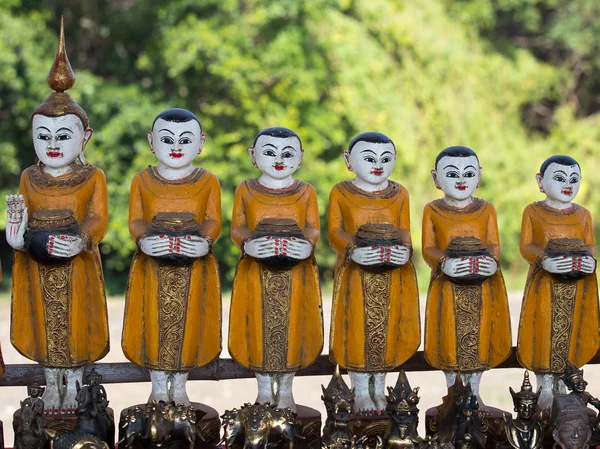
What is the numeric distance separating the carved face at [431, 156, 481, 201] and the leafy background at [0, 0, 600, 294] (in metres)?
5.72

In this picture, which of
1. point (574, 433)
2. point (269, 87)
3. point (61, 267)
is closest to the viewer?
point (574, 433)

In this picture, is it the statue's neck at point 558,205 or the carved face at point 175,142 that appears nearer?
the carved face at point 175,142

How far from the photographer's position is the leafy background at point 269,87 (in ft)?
34.1

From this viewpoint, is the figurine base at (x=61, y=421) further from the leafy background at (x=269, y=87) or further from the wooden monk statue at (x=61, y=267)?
the leafy background at (x=269, y=87)

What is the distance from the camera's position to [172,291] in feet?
14.0

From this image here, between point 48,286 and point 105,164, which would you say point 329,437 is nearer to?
point 48,286

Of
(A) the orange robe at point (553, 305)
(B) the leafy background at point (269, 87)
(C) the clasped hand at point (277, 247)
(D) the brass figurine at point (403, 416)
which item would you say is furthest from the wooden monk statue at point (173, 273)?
(B) the leafy background at point (269, 87)

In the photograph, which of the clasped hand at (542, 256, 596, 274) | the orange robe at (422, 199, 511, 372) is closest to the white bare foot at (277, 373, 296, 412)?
the orange robe at (422, 199, 511, 372)

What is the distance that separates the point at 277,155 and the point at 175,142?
18.7 inches

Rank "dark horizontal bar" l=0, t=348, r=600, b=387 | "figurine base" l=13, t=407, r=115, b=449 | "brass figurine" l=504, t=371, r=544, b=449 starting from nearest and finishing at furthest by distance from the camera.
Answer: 1. "brass figurine" l=504, t=371, r=544, b=449
2. "figurine base" l=13, t=407, r=115, b=449
3. "dark horizontal bar" l=0, t=348, r=600, b=387

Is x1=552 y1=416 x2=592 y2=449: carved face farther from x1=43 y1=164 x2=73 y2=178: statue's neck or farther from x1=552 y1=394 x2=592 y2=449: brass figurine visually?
x1=43 y1=164 x2=73 y2=178: statue's neck

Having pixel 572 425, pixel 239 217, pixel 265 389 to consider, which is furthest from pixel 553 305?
pixel 239 217

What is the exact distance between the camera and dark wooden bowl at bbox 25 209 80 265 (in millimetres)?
4125

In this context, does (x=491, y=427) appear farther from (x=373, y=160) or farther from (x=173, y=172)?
(x=173, y=172)
